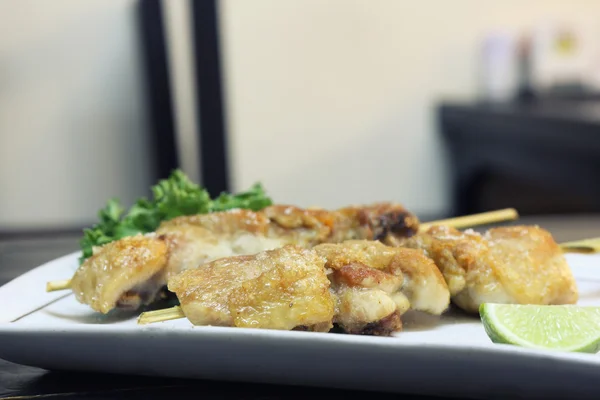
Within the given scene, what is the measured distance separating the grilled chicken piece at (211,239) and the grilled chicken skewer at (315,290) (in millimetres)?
164

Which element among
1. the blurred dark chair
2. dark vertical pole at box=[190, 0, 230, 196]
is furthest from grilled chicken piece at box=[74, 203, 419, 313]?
dark vertical pole at box=[190, 0, 230, 196]

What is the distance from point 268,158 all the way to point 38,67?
1837 mm

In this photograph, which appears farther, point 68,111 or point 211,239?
point 68,111

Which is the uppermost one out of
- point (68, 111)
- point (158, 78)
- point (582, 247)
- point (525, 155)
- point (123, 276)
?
point (158, 78)

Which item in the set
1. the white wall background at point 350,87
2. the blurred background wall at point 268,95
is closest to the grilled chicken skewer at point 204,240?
the blurred background wall at point 268,95

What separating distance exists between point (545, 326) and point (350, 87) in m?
4.56

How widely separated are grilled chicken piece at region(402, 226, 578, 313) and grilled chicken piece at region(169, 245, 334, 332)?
35 centimetres

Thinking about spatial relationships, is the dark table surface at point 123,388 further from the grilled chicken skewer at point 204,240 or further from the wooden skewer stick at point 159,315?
the grilled chicken skewer at point 204,240

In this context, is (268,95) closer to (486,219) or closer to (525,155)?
(525,155)

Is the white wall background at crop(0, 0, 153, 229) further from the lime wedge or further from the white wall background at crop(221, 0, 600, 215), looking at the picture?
the lime wedge

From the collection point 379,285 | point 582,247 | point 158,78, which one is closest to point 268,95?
point 158,78

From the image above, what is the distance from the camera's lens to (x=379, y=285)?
4.22 feet

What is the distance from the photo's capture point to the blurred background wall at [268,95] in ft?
15.9

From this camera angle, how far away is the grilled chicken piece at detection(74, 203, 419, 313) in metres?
1.37
